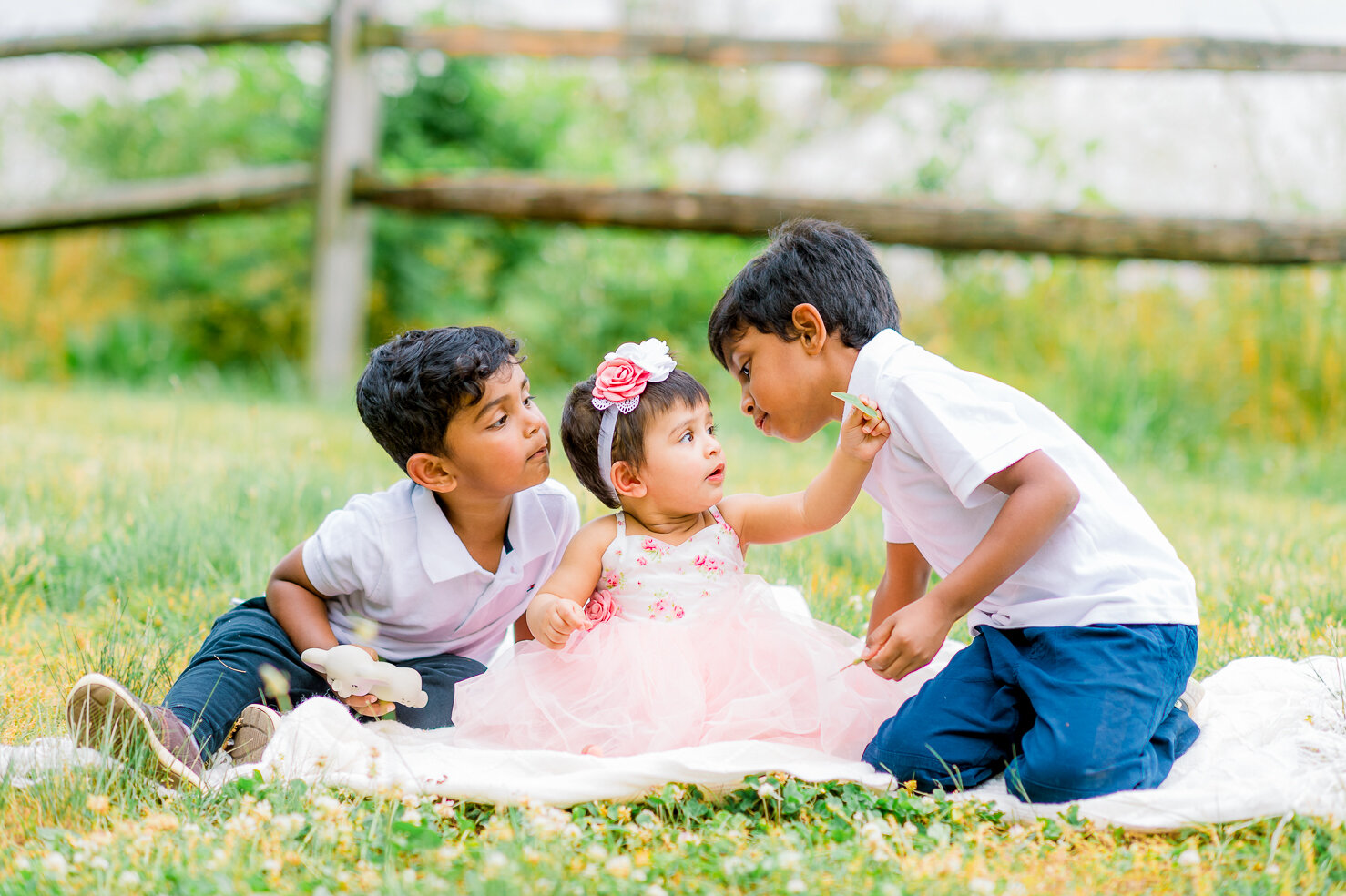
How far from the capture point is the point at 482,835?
1.67 meters

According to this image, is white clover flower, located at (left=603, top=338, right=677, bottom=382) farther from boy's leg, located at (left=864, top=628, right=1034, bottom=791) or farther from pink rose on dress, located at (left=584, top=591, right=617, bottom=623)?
boy's leg, located at (left=864, top=628, right=1034, bottom=791)

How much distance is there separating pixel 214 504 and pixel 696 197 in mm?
2507

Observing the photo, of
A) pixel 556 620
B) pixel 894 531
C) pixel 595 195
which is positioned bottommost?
pixel 556 620

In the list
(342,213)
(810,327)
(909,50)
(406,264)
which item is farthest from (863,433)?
(406,264)

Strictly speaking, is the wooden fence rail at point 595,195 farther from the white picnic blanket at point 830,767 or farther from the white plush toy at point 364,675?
the white plush toy at point 364,675

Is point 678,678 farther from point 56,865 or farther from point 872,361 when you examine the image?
point 56,865

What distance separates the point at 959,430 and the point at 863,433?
0.59 ft

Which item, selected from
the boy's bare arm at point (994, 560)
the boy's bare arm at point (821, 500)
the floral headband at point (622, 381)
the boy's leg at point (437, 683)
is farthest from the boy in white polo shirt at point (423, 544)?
the boy's bare arm at point (994, 560)

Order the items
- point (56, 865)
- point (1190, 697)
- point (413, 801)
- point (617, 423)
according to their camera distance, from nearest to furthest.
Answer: point (56, 865) < point (413, 801) < point (1190, 697) < point (617, 423)

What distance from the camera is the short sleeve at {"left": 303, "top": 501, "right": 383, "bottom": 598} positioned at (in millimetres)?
2275

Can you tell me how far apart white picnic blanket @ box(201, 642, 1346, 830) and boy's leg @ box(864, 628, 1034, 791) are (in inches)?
2.2

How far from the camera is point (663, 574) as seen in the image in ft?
7.34

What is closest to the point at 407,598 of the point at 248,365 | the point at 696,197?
the point at 696,197

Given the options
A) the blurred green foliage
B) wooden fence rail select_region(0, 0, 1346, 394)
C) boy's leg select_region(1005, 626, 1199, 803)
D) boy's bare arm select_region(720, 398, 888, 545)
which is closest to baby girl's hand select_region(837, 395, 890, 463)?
boy's bare arm select_region(720, 398, 888, 545)
